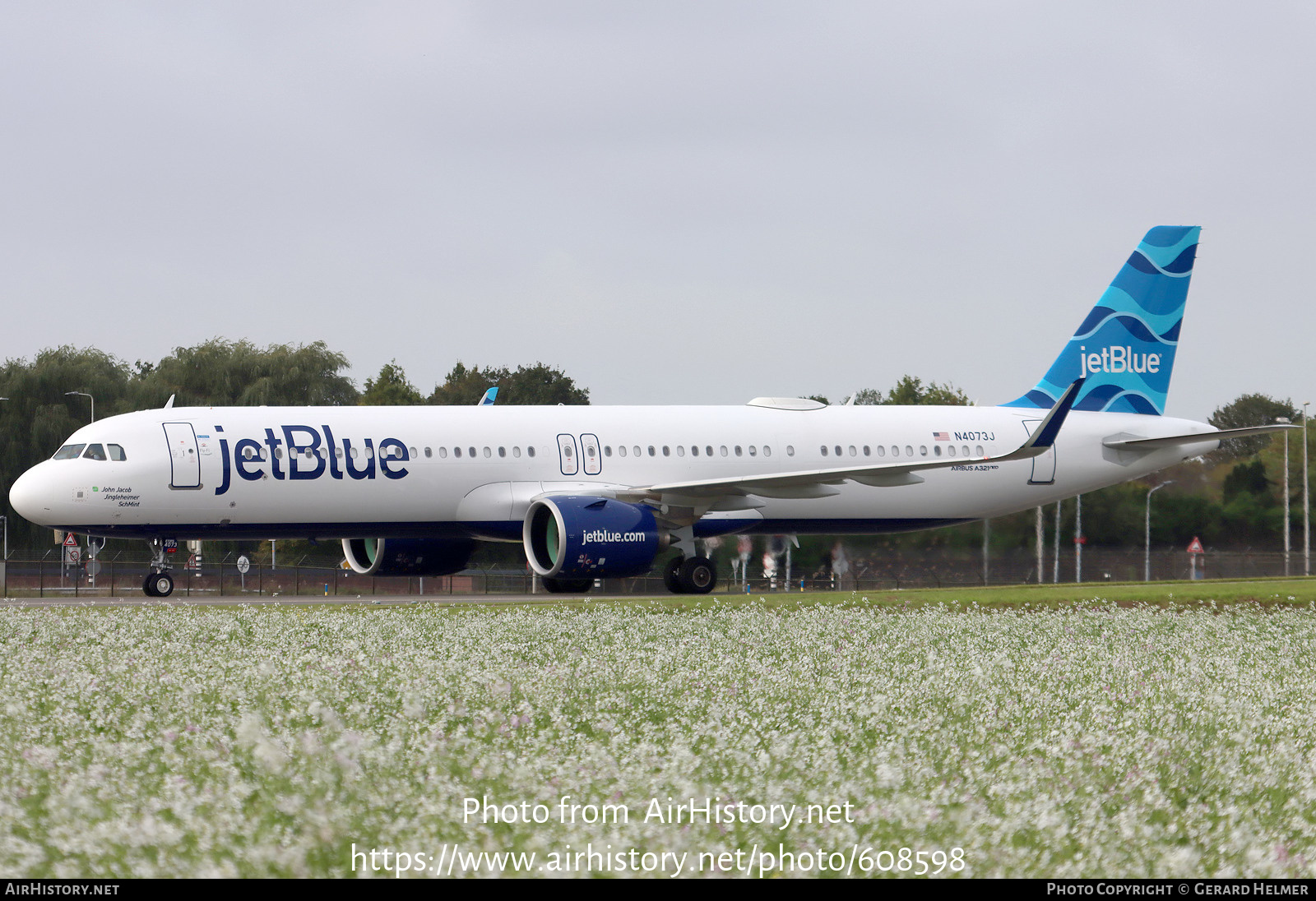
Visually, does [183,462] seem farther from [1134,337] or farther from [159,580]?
[1134,337]

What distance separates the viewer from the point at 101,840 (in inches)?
172

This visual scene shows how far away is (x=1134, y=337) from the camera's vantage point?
32.2 meters

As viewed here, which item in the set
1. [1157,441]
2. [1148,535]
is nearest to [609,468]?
[1157,441]

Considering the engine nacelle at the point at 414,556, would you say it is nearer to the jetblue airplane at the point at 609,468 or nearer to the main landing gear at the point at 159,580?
the jetblue airplane at the point at 609,468

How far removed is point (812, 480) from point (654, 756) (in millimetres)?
19767

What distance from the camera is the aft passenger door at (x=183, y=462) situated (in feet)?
78.8

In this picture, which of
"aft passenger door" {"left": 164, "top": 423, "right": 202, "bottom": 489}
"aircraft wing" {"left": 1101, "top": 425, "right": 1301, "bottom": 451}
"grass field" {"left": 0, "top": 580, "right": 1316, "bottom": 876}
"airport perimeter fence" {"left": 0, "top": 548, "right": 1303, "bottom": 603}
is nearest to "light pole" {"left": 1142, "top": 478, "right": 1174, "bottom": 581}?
"airport perimeter fence" {"left": 0, "top": 548, "right": 1303, "bottom": 603}

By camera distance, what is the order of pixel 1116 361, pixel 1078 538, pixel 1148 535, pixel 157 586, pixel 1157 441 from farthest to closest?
pixel 1148 535 < pixel 1078 538 < pixel 1116 361 < pixel 1157 441 < pixel 157 586

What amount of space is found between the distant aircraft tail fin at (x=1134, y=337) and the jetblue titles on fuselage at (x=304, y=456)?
14.3m

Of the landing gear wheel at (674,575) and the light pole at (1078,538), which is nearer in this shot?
the landing gear wheel at (674,575)

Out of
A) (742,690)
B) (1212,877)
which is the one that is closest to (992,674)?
(742,690)

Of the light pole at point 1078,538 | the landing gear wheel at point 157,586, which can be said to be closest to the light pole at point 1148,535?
the light pole at point 1078,538

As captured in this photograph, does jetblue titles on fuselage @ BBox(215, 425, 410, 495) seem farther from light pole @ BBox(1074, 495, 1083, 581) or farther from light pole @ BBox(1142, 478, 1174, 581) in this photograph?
light pole @ BBox(1142, 478, 1174, 581)
